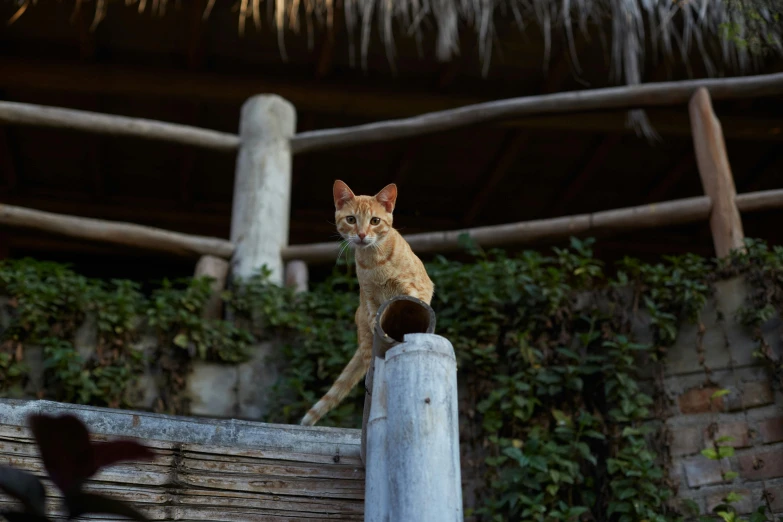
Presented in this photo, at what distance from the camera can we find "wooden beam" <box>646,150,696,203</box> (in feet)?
26.0

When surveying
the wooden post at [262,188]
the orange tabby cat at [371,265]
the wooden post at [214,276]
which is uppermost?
the wooden post at [262,188]

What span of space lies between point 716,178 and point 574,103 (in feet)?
3.37

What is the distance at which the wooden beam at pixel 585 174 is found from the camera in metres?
7.56

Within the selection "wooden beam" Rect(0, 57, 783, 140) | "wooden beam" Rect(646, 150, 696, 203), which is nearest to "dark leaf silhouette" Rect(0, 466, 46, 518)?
"wooden beam" Rect(0, 57, 783, 140)

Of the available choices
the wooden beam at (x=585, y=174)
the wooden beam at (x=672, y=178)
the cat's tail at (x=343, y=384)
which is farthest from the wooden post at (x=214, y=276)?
the wooden beam at (x=672, y=178)

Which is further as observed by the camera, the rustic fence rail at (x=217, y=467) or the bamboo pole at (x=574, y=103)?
the bamboo pole at (x=574, y=103)

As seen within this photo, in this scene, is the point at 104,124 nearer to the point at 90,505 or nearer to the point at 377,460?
the point at 377,460

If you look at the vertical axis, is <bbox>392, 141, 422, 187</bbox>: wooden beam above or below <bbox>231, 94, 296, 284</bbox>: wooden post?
above

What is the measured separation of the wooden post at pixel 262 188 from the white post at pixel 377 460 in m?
3.15

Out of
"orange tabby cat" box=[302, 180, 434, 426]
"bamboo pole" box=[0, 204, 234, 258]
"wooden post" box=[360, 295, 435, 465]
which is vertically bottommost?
"wooden post" box=[360, 295, 435, 465]

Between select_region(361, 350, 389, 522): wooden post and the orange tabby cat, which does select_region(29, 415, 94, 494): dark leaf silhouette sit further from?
the orange tabby cat

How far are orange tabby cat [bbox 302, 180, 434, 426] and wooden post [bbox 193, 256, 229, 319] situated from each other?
6.47 ft

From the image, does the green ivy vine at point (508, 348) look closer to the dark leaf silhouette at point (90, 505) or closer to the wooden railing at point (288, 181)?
the wooden railing at point (288, 181)

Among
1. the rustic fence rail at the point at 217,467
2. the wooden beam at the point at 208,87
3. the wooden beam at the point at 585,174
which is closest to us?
the rustic fence rail at the point at 217,467
